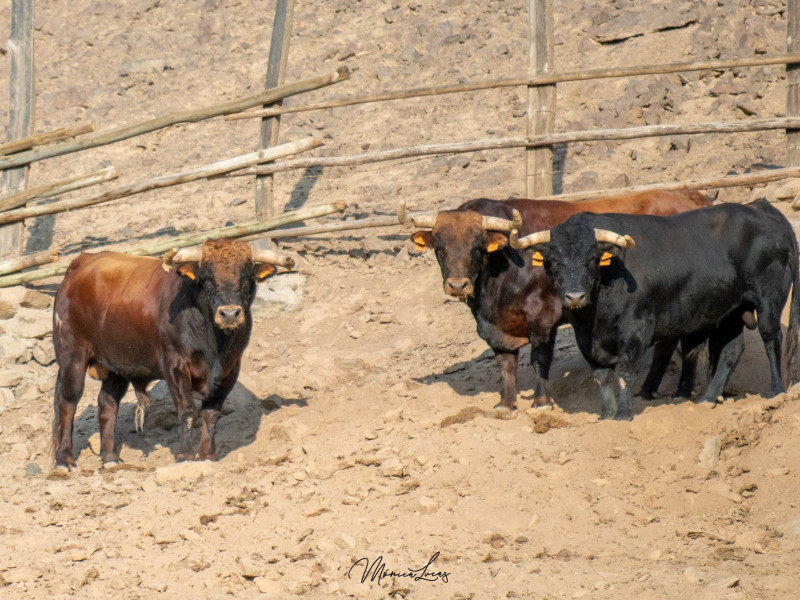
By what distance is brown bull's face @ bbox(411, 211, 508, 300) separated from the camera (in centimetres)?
888

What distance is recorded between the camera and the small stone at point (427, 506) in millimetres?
7074

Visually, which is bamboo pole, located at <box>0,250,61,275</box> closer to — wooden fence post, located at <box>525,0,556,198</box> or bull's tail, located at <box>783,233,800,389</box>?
wooden fence post, located at <box>525,0,556,198</box>

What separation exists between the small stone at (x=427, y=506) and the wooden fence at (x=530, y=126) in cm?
514

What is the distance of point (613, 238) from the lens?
7855 millimetres

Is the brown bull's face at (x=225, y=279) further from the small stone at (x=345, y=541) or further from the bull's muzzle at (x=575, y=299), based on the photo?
the bull's muzzle at (x=575, y=299)

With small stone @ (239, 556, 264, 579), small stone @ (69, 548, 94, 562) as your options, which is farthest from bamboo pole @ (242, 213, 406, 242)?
small stone @ (239, 556, 264, 579)

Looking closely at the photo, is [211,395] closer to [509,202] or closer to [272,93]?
[509,202]

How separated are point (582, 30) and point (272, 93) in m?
5.06

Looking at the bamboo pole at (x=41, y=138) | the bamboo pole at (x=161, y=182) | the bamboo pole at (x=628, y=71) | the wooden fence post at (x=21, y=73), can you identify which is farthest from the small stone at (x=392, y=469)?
the wooden fence post at (x=21, y=73)

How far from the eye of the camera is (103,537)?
7.21 metres

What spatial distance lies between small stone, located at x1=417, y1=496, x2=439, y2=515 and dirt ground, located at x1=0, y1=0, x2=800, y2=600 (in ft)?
0.08

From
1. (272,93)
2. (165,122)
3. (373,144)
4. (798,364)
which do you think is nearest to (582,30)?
(373,144)

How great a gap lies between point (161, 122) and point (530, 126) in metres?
4.29

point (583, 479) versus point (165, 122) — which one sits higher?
point (165, 122)
